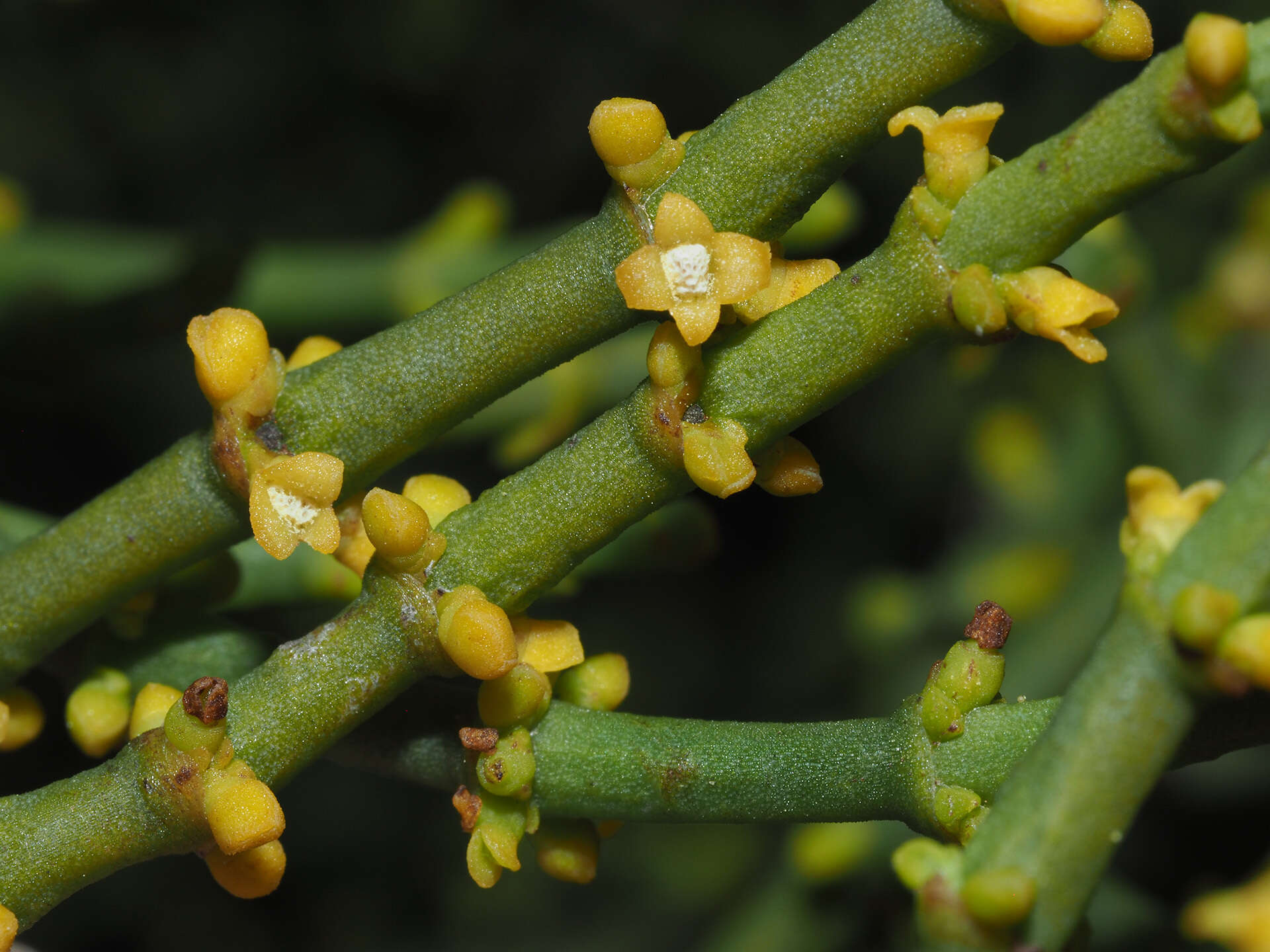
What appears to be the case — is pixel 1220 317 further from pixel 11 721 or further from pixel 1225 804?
pixel 11 721

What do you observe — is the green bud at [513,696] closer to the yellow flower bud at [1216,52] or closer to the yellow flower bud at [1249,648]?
the yellow flower bud at [1249,648]

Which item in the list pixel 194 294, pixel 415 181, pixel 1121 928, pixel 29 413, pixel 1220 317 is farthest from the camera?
pixel 415 181

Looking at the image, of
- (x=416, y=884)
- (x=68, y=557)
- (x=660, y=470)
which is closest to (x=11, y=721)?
(x=68, y=557)

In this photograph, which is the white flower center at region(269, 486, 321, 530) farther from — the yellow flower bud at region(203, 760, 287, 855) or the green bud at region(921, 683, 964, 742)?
the green bud at region(921, 683, 964, 742)

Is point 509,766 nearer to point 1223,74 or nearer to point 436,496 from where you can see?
point 436,496

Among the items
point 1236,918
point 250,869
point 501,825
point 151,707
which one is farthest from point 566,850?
point 1236,918
